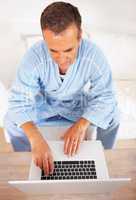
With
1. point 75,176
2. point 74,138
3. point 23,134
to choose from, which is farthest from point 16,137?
point 75,176

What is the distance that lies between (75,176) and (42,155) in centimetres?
12

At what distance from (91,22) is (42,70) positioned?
Result: 1.30 ft

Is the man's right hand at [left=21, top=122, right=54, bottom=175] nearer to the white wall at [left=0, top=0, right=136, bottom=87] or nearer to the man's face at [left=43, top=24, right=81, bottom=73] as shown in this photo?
the man's face at [left=43, top=24, right=81, bottom=73]

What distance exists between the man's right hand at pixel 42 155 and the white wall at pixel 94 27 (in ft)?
1.85

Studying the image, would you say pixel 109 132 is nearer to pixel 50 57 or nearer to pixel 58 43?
pixel 50 57

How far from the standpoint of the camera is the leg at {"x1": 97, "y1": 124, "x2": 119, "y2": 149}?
4.82 ft

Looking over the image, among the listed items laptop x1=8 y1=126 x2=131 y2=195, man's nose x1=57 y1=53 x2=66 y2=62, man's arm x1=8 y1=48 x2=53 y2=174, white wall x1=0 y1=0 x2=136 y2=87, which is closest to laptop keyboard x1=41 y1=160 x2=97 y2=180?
laptop x1=8 y1=126 x2=131 y2=195

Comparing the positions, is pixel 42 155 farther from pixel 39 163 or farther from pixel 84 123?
pixel 84 123

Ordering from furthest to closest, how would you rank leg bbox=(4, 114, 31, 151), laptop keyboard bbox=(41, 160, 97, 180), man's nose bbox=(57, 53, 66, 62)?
leg bbox=(4, 114, 31, 151) → man's nose bbox=(57, 53, 66, 62) → laptop keyboard bbox=(41, 160, 97, 180)

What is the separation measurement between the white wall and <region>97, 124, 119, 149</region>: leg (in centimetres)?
27

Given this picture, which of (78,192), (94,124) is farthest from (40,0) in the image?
(78,192)

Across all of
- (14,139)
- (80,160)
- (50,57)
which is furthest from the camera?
(14,139)

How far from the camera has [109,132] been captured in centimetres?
149

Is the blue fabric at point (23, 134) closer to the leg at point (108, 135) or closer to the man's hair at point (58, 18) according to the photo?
the leg at point (108, 135)
